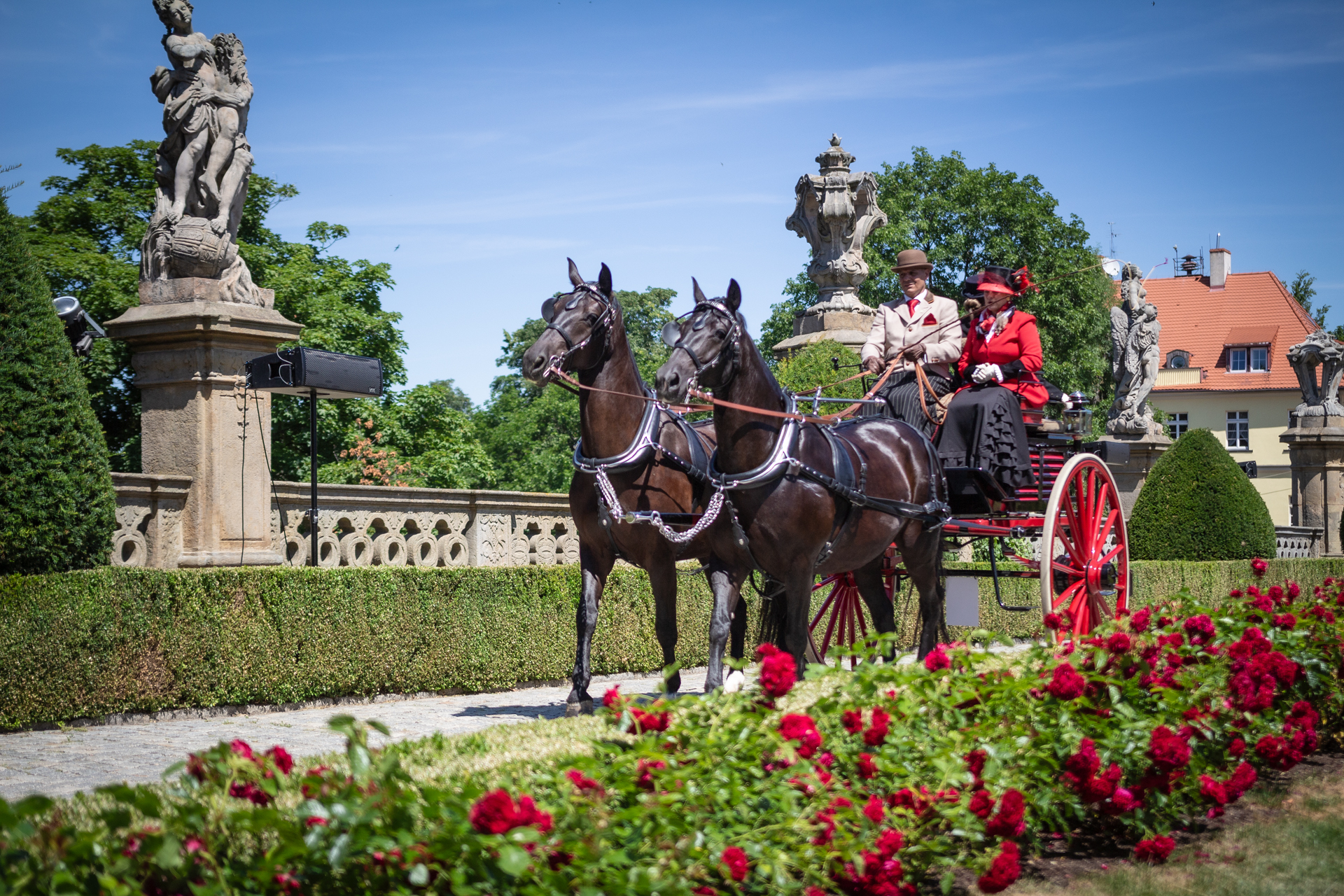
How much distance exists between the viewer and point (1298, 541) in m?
27.7

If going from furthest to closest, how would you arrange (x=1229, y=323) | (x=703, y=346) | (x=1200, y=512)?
1. (x=1229, y=323)
2. (x=1200, y=512)
3. (x=703, y=346)

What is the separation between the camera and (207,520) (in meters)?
10.3

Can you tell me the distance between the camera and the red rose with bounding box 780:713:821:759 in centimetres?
386

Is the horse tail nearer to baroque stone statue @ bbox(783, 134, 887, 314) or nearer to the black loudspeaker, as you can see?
the black loudspeaker

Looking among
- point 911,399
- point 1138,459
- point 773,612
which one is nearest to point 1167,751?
point 773,612

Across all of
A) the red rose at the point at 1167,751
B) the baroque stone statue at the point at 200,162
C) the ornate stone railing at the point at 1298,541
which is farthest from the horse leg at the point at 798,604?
the ornate stone railing at the point at 1298,541

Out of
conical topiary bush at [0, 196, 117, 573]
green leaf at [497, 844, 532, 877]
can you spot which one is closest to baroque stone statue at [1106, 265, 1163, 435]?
conical topiary bush at [0, 196, 117, 573]

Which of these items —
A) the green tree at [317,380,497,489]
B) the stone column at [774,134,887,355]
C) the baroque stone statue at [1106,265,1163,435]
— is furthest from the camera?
the green tree at [317,380,497,489]

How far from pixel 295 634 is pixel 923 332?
548 centimetres

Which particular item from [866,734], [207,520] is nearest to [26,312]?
[207,520]

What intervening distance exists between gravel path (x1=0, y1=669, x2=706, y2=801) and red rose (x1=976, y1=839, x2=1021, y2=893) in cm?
337

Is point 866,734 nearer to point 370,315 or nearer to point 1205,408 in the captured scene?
point 370,315

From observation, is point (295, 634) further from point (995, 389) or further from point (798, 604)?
point (995, 389)

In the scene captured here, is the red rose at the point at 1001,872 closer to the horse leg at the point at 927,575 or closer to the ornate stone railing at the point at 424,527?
the horse leg at the point at 927,575
